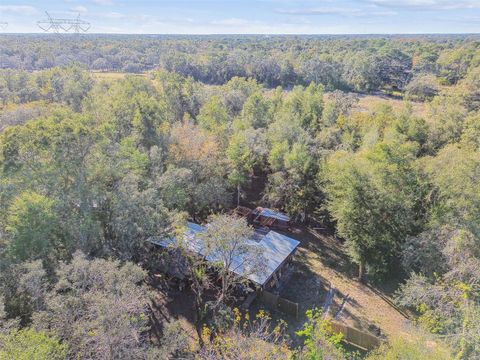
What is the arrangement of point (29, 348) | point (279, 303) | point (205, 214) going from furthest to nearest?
point (205, 214) < point (279, 303) < point (29, 348)

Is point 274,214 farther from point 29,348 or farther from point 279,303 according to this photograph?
point 29,348

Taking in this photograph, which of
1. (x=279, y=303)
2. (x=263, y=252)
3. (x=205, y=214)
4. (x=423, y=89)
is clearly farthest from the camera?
(x=423, y=89)

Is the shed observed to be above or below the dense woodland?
below

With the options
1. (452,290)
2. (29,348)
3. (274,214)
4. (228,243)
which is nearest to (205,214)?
(274,214)

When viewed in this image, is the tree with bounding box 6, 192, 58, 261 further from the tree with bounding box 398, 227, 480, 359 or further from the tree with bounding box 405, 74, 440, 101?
the tree with bounding box 405, 74, 440, 101

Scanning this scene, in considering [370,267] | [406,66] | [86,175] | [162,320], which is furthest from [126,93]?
[406,66]

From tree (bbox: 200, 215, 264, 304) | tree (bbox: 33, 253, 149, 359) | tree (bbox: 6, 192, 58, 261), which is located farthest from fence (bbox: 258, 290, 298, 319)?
tree (bbox: 6, 192, 58, 261)

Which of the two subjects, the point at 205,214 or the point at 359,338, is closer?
the point at 359,338

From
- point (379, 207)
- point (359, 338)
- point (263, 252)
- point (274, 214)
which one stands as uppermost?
point (379, 207)

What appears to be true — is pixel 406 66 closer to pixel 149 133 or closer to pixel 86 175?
pixel 149 133
